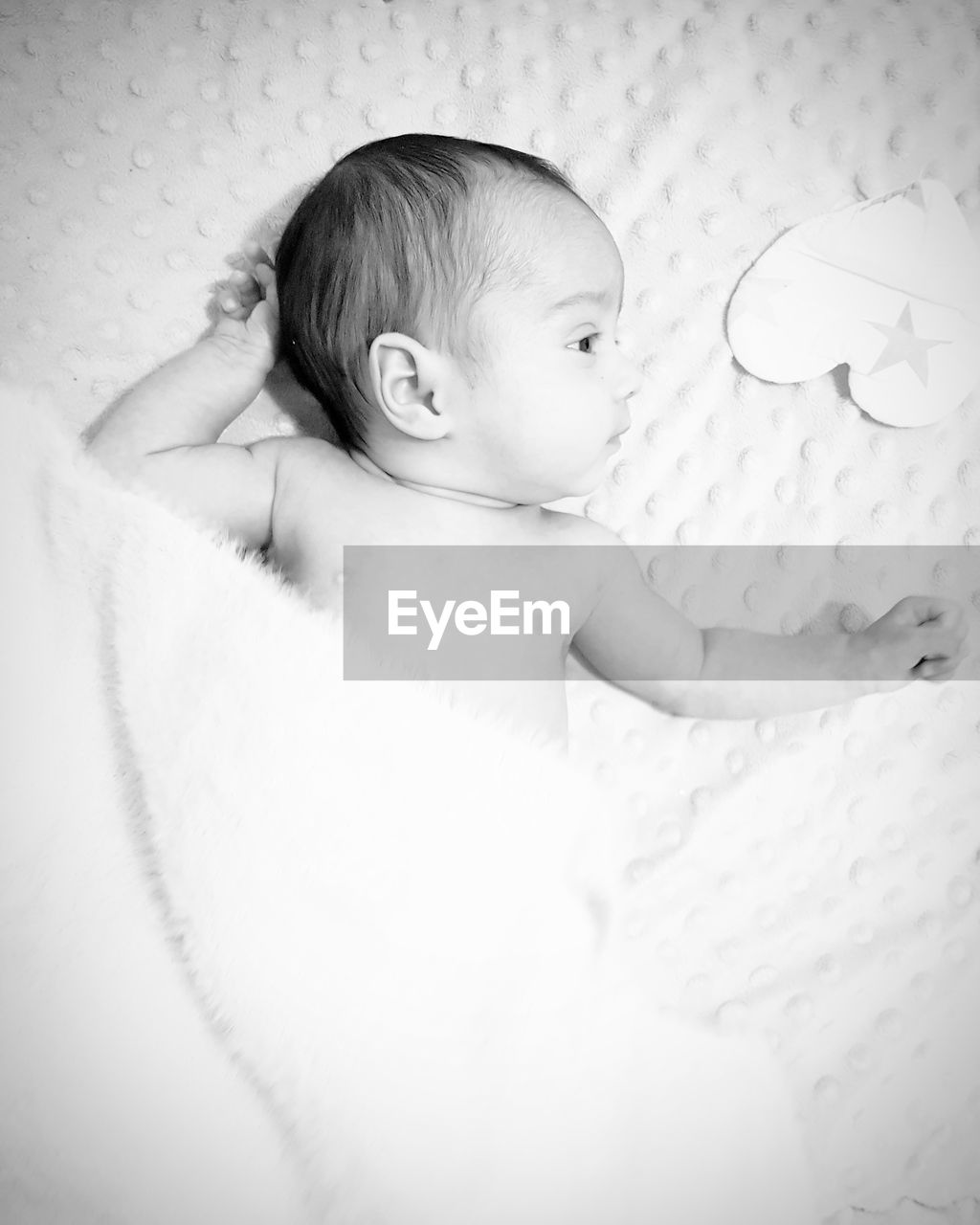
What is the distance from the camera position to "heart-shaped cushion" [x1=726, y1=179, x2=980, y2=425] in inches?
36.3

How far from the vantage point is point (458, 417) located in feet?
2.72

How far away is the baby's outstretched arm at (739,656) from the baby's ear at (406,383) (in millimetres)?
195

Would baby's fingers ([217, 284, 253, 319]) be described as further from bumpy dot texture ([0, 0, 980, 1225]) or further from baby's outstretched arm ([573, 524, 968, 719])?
baby's outstretched arm ([573, 524, 968, 719])

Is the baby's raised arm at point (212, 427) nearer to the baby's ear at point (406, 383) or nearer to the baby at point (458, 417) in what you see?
the baby at point (458, 417)

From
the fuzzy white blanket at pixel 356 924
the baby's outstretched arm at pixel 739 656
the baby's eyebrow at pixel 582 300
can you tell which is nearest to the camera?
the fuzzy white blanket at pixel 356 924

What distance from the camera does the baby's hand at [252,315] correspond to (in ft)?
2.86

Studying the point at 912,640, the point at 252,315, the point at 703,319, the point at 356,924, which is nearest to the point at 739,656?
the point at 912,640

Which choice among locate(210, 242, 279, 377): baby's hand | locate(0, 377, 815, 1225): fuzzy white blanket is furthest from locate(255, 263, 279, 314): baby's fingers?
locate(0, 377, 815, 1225): fuzzy white blanket

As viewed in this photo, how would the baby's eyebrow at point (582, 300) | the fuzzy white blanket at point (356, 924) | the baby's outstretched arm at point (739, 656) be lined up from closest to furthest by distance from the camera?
the fuzzy white blanket at point (356, 924), the baby's eyebrow at point (582, 300), the baby's outstretched arm at point (739, 656)

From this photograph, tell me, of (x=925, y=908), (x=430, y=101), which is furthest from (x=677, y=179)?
(x=925, y=908)

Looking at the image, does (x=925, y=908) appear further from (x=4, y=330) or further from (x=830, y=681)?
(x=4, y=330)

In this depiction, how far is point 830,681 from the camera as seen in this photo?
92cm

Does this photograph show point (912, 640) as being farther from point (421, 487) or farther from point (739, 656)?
point (421, 487)

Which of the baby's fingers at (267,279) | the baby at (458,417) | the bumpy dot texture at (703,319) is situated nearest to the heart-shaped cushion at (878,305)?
the bumpy dot texture at (703,319)
